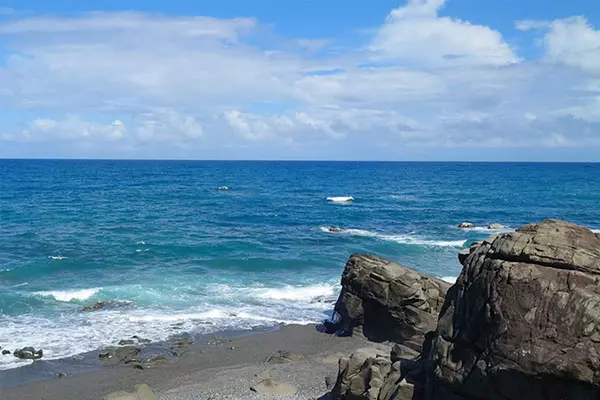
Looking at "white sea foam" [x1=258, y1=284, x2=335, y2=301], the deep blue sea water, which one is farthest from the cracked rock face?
"white sea foam" [x1=258, y1=284, x2=335, y2=301]

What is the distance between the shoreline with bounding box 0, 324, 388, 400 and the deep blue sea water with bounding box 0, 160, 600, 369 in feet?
6.12

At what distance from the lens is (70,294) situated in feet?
102

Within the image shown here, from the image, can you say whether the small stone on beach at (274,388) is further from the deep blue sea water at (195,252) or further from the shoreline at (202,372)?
the deep blue sea water at (195,252)

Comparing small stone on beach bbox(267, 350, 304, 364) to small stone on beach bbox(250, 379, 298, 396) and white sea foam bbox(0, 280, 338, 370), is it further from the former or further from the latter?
white sea foam bbox(0, 280, 338, 370)

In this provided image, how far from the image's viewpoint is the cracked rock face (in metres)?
11.1

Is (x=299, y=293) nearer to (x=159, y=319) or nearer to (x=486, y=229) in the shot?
(x=159, y=319)

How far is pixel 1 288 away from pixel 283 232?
2609cm

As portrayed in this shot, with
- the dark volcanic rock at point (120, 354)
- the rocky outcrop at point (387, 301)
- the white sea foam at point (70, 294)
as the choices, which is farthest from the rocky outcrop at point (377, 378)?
the white sea foam at point (70, 294)

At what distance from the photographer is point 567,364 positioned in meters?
11.0

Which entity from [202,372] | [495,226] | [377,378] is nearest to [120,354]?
[202,372]

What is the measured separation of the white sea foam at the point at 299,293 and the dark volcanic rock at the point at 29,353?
12.2 m

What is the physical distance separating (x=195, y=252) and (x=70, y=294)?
13.0 meters

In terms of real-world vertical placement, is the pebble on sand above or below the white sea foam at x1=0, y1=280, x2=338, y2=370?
above

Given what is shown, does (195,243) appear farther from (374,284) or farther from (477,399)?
(477,399)
